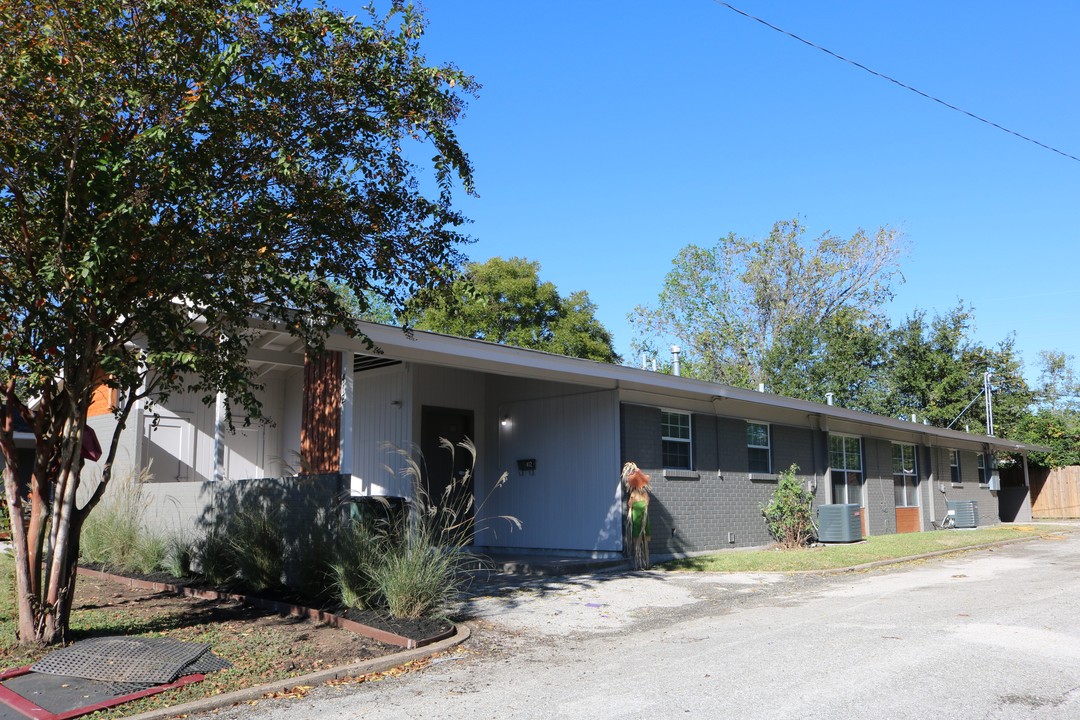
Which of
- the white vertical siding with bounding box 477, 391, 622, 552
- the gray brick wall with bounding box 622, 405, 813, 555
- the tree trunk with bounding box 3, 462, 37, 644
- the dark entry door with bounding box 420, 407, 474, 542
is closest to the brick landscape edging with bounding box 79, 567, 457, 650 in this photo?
the tree trunk with bounding box 3, 462, 37, 644

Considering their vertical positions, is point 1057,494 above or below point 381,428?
below

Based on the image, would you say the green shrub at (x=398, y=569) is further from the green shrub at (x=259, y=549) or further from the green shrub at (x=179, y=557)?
the green shrub at (x=179, y=557)

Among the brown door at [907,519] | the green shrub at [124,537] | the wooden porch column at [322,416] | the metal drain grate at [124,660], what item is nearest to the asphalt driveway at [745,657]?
the metal drain grate at [124,660]

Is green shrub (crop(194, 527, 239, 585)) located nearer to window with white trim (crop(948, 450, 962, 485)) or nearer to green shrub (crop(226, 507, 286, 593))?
green shrub (crop(226, 507, 286, 593))

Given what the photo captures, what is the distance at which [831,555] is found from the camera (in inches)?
577

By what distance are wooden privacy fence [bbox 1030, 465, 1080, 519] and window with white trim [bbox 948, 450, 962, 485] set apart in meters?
7.99

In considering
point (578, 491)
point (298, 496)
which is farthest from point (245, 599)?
point (578, 491)

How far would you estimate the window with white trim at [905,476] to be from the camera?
2159 centimetres

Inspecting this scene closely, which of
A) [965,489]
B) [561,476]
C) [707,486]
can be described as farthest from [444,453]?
[965,489]

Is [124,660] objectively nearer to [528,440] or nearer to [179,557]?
[179,557]

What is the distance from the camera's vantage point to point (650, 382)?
13742 millimetres

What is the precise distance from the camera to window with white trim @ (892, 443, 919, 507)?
2159 cm

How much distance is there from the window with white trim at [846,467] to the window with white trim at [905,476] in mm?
2023

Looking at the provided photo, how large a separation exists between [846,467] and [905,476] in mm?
3766
